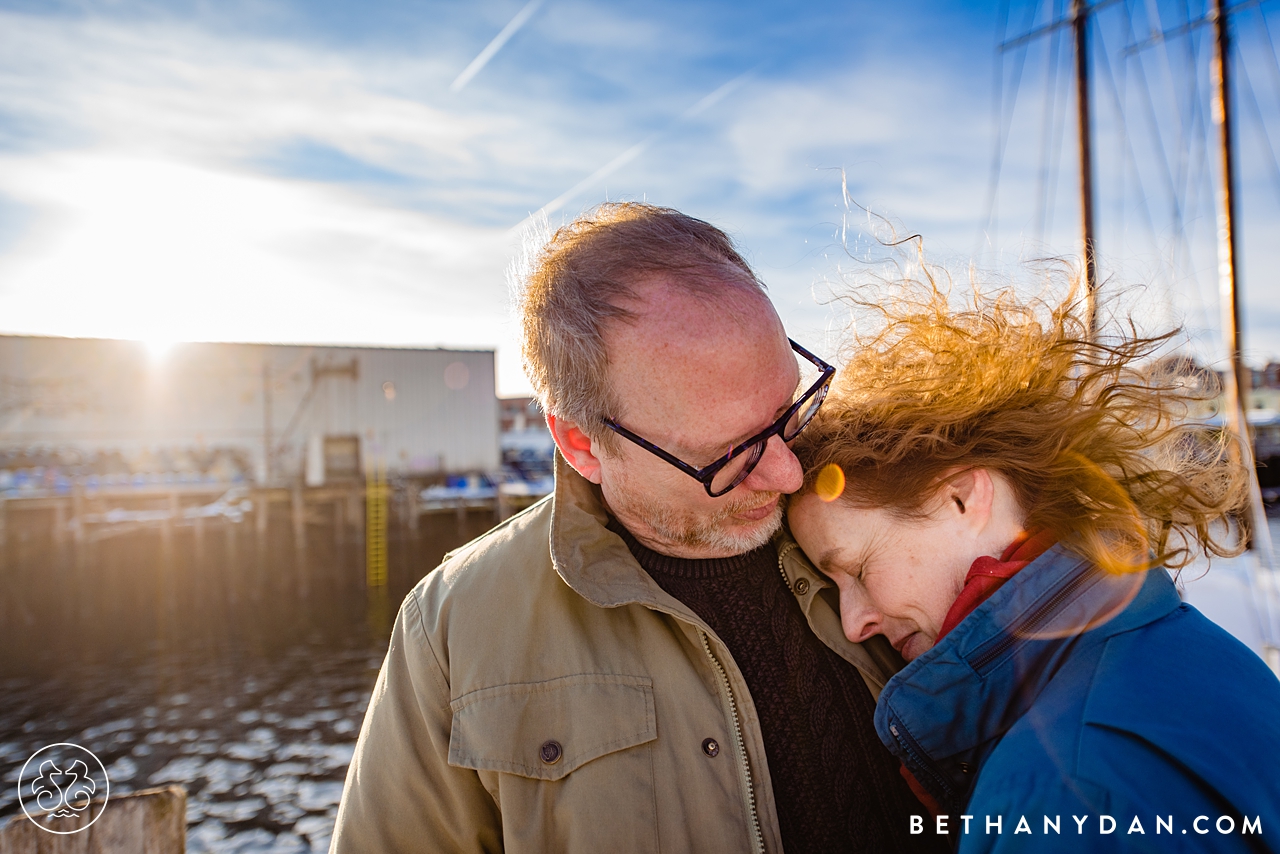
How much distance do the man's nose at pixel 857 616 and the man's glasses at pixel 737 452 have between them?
1.31ft

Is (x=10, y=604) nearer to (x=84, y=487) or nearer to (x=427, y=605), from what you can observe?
(x=84, y=487)

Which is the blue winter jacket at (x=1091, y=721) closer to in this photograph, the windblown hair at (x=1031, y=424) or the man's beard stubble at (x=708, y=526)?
the windblown hair at (x=1031, y=424)

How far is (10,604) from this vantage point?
77.7ft

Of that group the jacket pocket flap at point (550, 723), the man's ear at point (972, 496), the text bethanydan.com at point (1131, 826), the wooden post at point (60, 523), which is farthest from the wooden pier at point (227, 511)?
the text bethanydan.com at point (1131, 826)

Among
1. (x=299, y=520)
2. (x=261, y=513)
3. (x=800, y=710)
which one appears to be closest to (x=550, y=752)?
(x=800, y=710)

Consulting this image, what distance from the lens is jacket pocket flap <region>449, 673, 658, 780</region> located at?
1.62m

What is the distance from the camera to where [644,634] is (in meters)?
1.78

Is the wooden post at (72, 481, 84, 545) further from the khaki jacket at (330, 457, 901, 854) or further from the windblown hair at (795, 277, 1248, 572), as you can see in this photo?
the windblown hair at (795, 277, 1248, 572)

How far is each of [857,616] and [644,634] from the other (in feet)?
1.73

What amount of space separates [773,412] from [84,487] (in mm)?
31712

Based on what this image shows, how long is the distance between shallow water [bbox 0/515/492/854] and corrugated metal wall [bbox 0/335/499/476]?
354 cm

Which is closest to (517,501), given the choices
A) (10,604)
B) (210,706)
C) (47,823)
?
(210,706)

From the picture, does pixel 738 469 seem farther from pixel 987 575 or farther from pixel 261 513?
pixel 261 513

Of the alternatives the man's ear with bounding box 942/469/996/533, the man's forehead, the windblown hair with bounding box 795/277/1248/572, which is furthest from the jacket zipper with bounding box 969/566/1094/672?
the man's forehead
